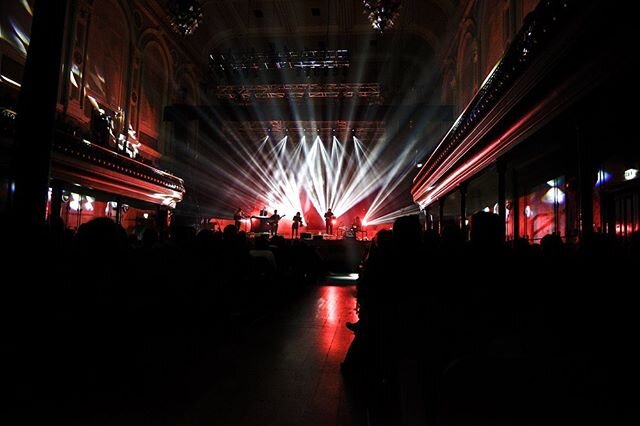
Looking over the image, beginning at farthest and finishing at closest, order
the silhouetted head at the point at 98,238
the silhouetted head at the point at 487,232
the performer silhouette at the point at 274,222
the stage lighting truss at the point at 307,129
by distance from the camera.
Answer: the stage lighting truss at the point at 307,129, the performer silhouette at the point at 274,222, the silhouetted head at the point at 98,238, the silhouetted head at the point at 487,232

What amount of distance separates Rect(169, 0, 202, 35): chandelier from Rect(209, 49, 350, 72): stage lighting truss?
15.0ft

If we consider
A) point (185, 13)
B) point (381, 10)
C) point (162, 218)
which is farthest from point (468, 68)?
point (162, 218)

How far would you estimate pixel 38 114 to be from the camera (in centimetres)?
188

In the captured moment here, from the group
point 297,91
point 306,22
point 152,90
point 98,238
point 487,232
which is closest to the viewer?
point 487,232

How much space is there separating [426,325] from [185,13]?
317 inches

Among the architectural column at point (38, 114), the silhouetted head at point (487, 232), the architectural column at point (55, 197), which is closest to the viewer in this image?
the silhouetted head at point (487, 232)

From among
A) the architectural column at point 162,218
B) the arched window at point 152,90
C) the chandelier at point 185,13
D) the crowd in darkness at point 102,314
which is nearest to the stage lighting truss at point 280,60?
the arched window at point 152,90

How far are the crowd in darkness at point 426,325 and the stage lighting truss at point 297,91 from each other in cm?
1062

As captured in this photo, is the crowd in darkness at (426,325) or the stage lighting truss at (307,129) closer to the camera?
the crowd in darkness at (426,325)

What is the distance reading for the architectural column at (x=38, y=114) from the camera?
1793 mm

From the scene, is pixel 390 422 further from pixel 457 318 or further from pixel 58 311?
pixel 58 311

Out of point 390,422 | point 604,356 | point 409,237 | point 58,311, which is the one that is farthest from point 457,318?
point 58,311

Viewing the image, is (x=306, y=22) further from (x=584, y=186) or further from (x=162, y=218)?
(x=584, y=186)

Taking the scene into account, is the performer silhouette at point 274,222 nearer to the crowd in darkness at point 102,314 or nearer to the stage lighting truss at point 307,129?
the stage lighting truss at point 307,129
